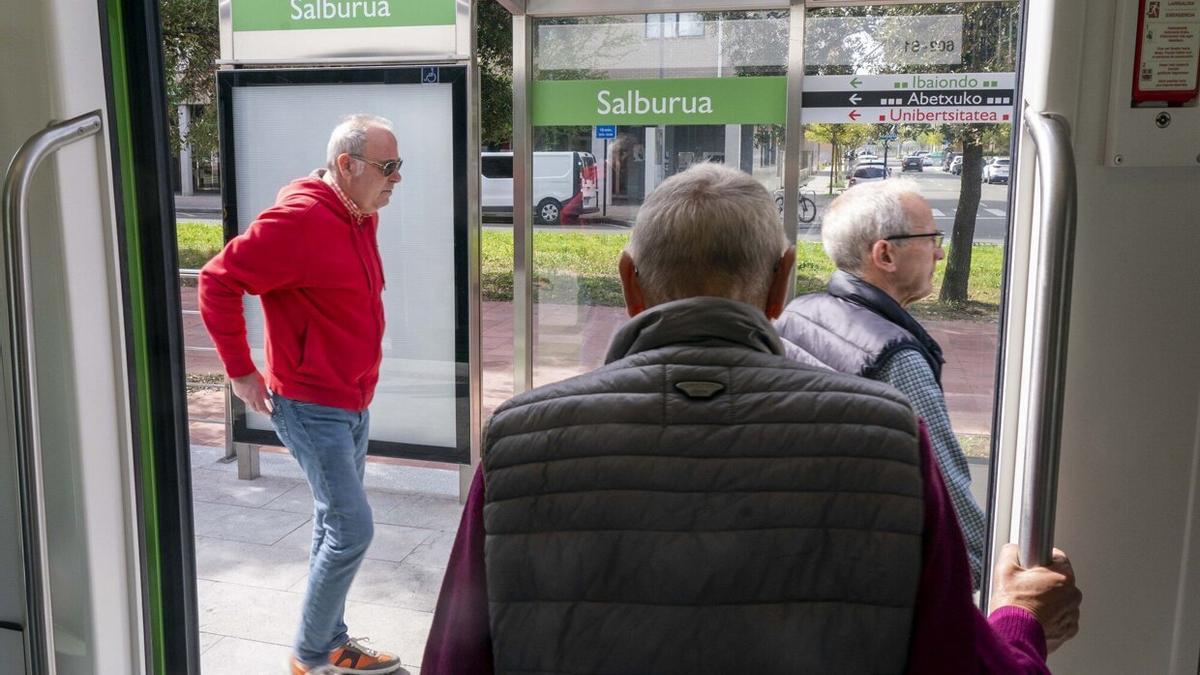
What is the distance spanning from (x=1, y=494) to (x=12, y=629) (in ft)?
1.00

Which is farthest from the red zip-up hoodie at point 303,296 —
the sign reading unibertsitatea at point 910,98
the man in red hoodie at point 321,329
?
the sign reading unibertsitatea at point 910,98

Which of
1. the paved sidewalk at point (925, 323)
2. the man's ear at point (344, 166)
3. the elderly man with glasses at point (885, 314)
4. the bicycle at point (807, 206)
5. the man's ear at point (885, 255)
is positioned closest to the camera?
the elderly man with glasses at point (885, 314)

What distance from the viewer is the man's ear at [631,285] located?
1.43 metres

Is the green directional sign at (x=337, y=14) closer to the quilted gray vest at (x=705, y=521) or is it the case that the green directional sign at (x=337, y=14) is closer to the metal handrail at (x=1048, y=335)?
the metal handrail at (x=1048, y=335)

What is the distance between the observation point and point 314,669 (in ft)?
12.3

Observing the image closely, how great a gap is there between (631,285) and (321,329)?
2252 millimetres

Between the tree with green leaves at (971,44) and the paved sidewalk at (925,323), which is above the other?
the tree with green leaves at (971,44)

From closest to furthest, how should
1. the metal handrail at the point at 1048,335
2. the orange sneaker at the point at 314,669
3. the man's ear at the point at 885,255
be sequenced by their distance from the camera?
the metal handrail at the point at 1048,335
the man's ear at the point at 885,255
the orange sneaker at the point at 314,669

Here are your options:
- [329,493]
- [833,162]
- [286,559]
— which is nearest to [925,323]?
[833,162]

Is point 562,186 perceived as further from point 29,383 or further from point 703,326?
point 703,326

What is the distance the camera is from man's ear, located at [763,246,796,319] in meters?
1.43

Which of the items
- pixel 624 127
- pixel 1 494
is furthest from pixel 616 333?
pixel 624 127

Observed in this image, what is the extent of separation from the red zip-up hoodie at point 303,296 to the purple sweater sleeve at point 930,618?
2199 millimetres

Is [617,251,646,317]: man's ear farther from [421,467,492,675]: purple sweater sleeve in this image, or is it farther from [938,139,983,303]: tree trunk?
[938,139,983,303]: tree trunk
